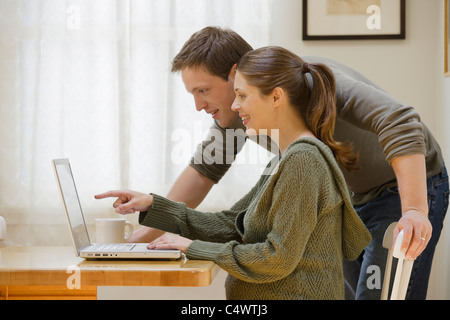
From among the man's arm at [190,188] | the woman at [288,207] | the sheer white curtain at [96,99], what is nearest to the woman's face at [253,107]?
the woman at [288,207]

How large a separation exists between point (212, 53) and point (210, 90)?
3.3 inches

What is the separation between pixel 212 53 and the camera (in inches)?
50.6

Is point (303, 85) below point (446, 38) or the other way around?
below

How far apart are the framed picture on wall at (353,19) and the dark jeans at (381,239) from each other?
78 cm

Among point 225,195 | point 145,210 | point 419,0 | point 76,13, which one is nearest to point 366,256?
point 145,210

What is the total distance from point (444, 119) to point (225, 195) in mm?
775

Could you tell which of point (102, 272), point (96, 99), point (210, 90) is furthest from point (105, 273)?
point (96, 99)

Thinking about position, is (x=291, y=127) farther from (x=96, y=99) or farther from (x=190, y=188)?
(x=96, y=99)

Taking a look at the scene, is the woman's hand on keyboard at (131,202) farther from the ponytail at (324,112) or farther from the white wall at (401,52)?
the white wall at (401,52)

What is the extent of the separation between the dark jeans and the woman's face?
372 mm

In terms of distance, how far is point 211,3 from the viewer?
195cm

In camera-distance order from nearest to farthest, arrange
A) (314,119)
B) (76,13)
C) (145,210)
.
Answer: (314,119) → (145,210) → (76,13)

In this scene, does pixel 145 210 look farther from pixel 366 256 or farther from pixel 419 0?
pixel 419 0

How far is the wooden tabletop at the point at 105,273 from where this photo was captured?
0.91 m
